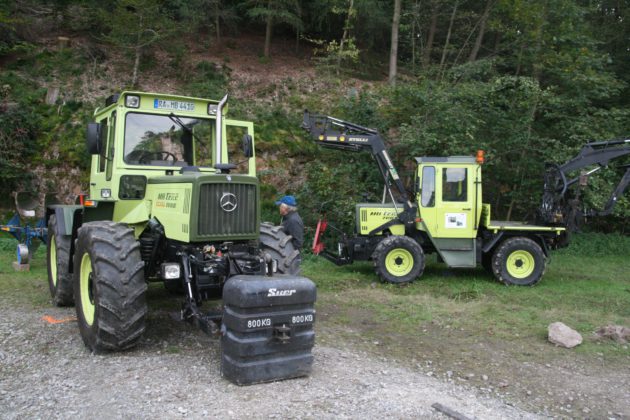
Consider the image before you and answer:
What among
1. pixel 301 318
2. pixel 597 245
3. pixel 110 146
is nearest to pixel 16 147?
pixel 110 146

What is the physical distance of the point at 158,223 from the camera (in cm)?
570

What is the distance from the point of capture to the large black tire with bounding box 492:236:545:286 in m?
10.2

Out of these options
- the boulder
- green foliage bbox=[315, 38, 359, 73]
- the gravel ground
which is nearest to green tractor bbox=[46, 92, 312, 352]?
the gravel ground

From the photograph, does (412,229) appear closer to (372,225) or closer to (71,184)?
(372,225)

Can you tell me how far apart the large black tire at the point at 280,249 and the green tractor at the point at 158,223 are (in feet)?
0.04

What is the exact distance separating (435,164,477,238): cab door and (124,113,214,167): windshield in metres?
5.20

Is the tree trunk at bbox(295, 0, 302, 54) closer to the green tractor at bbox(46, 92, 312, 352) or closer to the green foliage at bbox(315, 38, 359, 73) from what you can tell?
the green foliage at bbox(315, 38, 359, 73)

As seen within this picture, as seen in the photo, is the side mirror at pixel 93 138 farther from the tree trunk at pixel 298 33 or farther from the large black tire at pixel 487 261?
the tree trunk at pixel 298 33

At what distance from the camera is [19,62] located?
16844 mm

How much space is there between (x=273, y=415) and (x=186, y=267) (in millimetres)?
1868

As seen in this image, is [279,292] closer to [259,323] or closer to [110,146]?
[259,323]

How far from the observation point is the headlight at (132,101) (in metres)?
5.94

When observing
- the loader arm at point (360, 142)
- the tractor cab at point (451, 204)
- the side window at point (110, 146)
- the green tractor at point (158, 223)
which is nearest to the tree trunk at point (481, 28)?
the loader arm at point (360, 142)

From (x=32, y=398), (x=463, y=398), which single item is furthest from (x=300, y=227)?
(x=32, y=398)
